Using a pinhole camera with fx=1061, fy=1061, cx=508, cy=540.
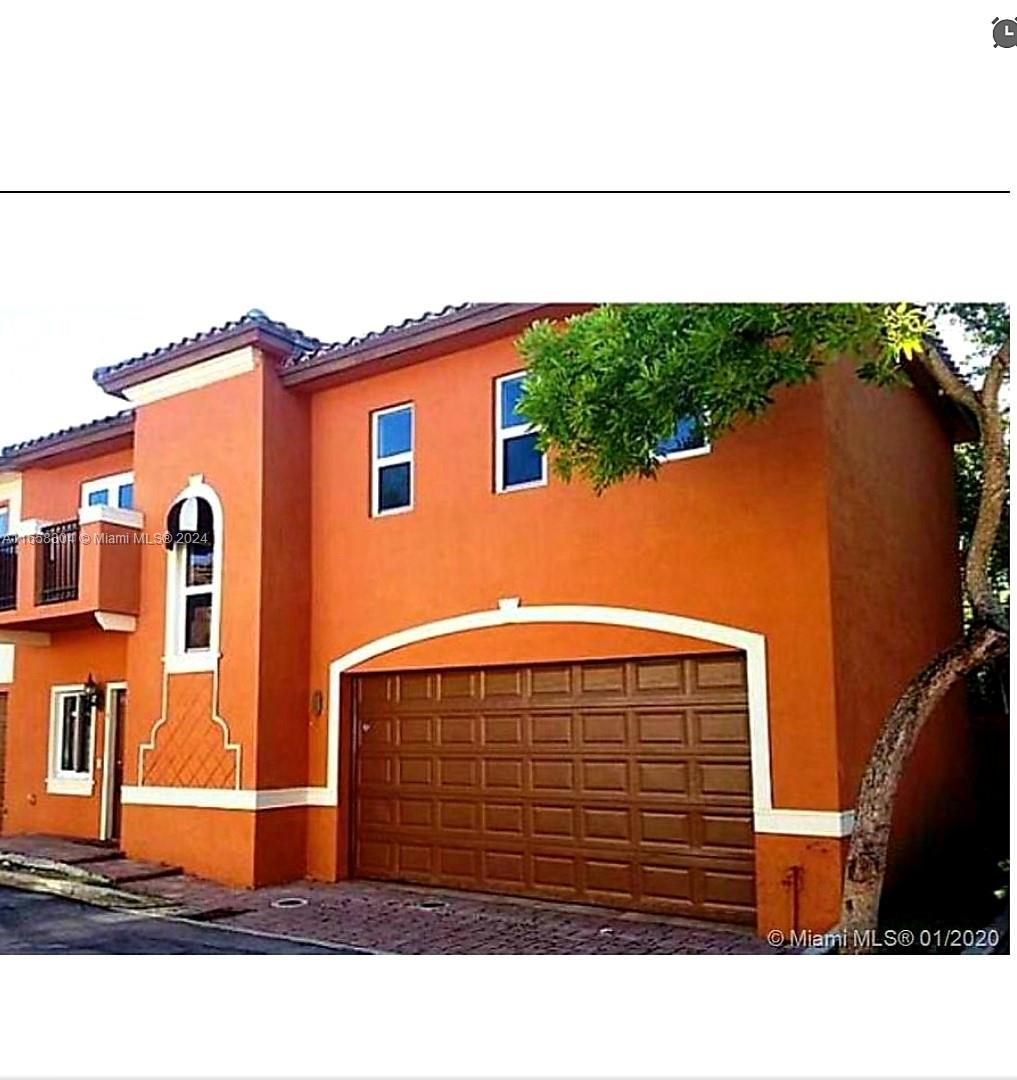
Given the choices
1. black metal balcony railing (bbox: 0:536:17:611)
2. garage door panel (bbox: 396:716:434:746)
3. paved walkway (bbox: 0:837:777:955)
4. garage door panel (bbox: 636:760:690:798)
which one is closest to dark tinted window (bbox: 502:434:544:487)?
garage door panel (bbox: 396:716:434:746)

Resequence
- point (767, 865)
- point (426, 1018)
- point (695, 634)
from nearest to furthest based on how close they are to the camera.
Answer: point (426, 1018) < point (767, 865) < point (695, 634)

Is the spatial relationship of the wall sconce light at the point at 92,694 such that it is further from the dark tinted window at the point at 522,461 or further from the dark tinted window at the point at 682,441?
the dark tinted window at the point at 682,441

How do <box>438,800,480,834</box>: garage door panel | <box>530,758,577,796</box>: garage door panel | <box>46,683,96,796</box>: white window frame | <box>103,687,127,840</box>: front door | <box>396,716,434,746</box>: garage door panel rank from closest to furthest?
<box>530,758,577,796</box>: garage door panel < <box>438,800,480,834</box>: garage door panel < <box>396,716,434,746</box>: garage door panel < <box>103,687,127,840</box>: front door < <box>46,683,96,796</box>: white window frame

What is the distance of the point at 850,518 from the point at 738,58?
215cm

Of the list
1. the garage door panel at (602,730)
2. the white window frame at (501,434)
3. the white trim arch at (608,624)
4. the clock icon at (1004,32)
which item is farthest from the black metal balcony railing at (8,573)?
the clock icon at (1004,32)

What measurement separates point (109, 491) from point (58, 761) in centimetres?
192

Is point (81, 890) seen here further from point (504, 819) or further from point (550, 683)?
point (550, 683)

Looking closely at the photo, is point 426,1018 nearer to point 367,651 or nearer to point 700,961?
point 700,961

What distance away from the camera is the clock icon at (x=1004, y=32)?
371cm

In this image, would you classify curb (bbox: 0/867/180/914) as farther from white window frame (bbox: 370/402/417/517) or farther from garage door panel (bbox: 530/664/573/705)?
white window frame (bbox: 370/402/417/517)

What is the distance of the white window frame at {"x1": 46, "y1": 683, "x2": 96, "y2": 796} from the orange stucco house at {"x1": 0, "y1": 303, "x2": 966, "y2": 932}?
25 millimetres

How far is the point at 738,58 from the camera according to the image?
3.76 metres

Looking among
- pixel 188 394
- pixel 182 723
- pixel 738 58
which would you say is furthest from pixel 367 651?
pixel 738 58

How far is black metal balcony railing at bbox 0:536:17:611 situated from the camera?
7.55 metres
